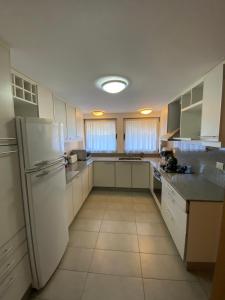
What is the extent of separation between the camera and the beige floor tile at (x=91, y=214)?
9.30ft

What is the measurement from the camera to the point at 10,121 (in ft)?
4.03

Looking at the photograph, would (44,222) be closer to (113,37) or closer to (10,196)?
(10,196)

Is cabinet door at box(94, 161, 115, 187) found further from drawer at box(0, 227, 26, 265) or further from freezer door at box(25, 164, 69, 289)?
drawer at box(0, 227, 26, 265)

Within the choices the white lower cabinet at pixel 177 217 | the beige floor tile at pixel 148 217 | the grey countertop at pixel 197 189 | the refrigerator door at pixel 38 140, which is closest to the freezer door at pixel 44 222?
the refrigerator door at pixel 38 140

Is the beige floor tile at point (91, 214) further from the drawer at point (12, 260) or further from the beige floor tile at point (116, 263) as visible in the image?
the drawer at point (12, 260)

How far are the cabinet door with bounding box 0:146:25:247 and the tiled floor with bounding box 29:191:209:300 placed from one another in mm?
786

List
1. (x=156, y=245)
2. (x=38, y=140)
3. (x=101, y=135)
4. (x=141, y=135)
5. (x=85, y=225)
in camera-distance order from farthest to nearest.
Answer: (x=101, y=135)
(x=141, y=135)
(x=85, y=225)
(x=156, y=245)
(x=38, y=140)

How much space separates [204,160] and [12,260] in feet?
8.47

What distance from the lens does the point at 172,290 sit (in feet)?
4.89

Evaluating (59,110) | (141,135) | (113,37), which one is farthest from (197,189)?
(141,135)

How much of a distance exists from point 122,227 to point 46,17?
106 inches

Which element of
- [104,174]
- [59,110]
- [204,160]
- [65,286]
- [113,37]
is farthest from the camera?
[104,174]

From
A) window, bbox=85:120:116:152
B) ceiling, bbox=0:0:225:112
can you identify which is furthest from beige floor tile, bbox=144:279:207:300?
window, bbox=85:120:116:152

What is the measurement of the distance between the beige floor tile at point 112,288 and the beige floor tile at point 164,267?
0.57 ft
